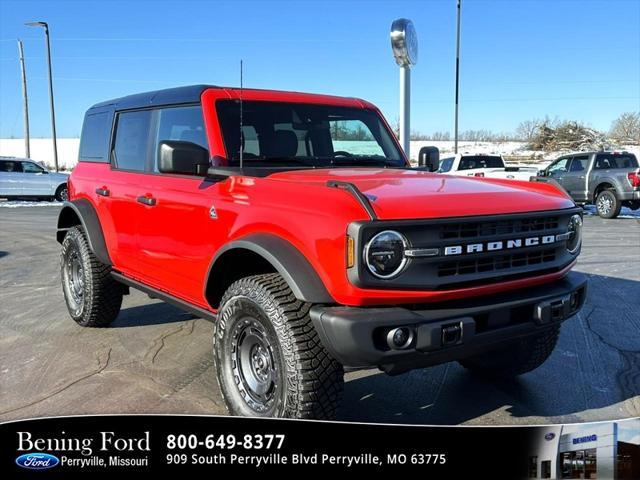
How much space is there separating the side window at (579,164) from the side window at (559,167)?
9.4 inches

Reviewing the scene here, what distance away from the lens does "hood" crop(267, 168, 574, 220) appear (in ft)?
9.18

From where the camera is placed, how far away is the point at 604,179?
49.5 ft

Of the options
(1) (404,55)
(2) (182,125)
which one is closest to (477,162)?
(1) (404,55)

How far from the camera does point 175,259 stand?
396 cm

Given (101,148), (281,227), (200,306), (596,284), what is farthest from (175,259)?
(596,284)

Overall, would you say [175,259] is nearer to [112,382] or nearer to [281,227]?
[112,382]

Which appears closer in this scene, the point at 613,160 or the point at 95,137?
the point at 95,137

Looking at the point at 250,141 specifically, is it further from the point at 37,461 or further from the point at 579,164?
the point at 579,164

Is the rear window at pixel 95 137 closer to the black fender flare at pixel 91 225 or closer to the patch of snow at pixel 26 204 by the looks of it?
the black fender flare at pixel 91 225

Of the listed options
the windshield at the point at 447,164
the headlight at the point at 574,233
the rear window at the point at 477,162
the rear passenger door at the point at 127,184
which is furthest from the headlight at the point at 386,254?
the windshield at the point at 447,164

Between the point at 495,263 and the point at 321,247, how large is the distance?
0.93m

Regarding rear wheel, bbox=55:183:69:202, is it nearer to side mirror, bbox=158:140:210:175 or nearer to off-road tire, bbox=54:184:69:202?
off-road tire, bbox=54:184:69:202

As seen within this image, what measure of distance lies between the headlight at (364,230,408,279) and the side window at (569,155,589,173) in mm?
14784

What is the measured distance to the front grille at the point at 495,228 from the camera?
111 inches
